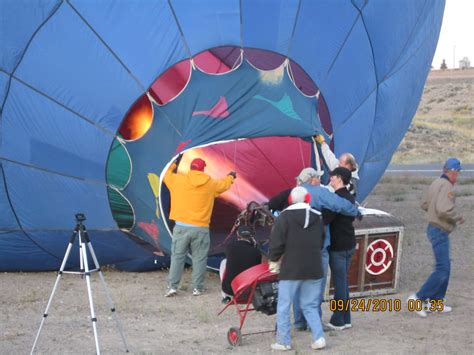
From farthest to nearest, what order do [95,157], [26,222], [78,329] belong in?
1. [26,222]
2. [95,157]
3. [78,329]

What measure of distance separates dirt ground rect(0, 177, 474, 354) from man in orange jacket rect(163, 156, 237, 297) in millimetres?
401

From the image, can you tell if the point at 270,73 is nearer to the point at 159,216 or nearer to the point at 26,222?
the point at 159,216

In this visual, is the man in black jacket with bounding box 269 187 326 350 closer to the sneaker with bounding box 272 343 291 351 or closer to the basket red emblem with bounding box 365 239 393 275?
the sneaker with bounding box 272 343 291 351

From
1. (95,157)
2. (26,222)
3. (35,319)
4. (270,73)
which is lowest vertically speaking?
(35,319)

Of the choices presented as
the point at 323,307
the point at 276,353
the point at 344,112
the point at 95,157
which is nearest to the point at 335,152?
the point at 344,112

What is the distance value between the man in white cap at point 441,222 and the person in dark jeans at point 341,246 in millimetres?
780

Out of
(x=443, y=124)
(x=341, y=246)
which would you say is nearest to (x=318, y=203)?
(x=341, y=246)

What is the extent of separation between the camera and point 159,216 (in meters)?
8.37

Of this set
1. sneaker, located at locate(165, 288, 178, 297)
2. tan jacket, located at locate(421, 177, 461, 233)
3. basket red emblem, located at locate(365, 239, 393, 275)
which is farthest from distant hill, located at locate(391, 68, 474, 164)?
tan jacket, located at locate(421, 177, 461, 233)

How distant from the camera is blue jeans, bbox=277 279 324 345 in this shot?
6.34 meters

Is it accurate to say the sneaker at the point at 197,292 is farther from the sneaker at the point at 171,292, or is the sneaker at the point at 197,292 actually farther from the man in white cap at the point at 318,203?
the man in white cap at the point at 318,203

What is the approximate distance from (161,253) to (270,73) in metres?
2.02

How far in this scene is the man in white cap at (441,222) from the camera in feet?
23.9

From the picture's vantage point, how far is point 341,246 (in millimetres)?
6953
